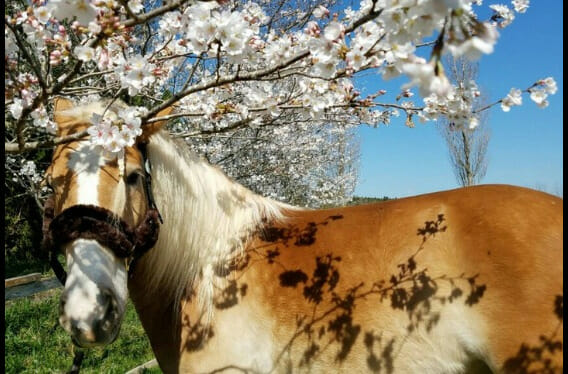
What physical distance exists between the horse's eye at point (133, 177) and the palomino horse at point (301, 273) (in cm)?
1

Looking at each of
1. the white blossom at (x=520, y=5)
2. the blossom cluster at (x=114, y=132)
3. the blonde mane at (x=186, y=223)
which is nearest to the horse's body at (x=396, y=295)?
the blonde mane at (x=186, y=223)

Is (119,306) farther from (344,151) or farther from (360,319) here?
(344,151)

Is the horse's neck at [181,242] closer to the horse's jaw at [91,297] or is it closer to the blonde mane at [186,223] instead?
the blonde mane at [186,223]

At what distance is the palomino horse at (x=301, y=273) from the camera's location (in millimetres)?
1732

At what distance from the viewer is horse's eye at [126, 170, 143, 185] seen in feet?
6.28

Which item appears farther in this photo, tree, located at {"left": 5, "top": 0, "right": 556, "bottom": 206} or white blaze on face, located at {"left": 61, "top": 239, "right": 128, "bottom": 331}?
white blaze on face, located at {"left": 61, "top": 239, "right": 128, "bottom": 331}

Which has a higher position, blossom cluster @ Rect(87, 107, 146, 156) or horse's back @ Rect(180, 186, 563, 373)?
blossom cluster @ Rect(87, 107, 146, 156)

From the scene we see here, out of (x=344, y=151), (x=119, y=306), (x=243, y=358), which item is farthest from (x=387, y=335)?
(x=344, y=151)

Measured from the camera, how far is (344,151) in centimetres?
1658

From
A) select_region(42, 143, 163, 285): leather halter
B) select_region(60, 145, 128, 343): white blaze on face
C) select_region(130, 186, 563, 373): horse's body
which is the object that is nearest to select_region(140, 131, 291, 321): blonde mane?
select_region(130, 186, 563, 373): horse's body

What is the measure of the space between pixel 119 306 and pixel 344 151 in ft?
50.2

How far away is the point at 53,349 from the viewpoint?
4.38m

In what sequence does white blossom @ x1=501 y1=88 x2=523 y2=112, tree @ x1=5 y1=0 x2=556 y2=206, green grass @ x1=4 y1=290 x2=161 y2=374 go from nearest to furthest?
tree @ x1=5 y1=0 x2=556 y2=206 → white blossom @ x1=501 y1=88 x2=523 y2=112 → green grass @ x1=4 y1=290 x2=161 y2=374

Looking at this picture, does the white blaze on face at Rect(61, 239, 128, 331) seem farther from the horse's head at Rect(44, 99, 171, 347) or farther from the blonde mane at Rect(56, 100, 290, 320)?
the blonde mane at Rect(56, 100, 290, 320)
